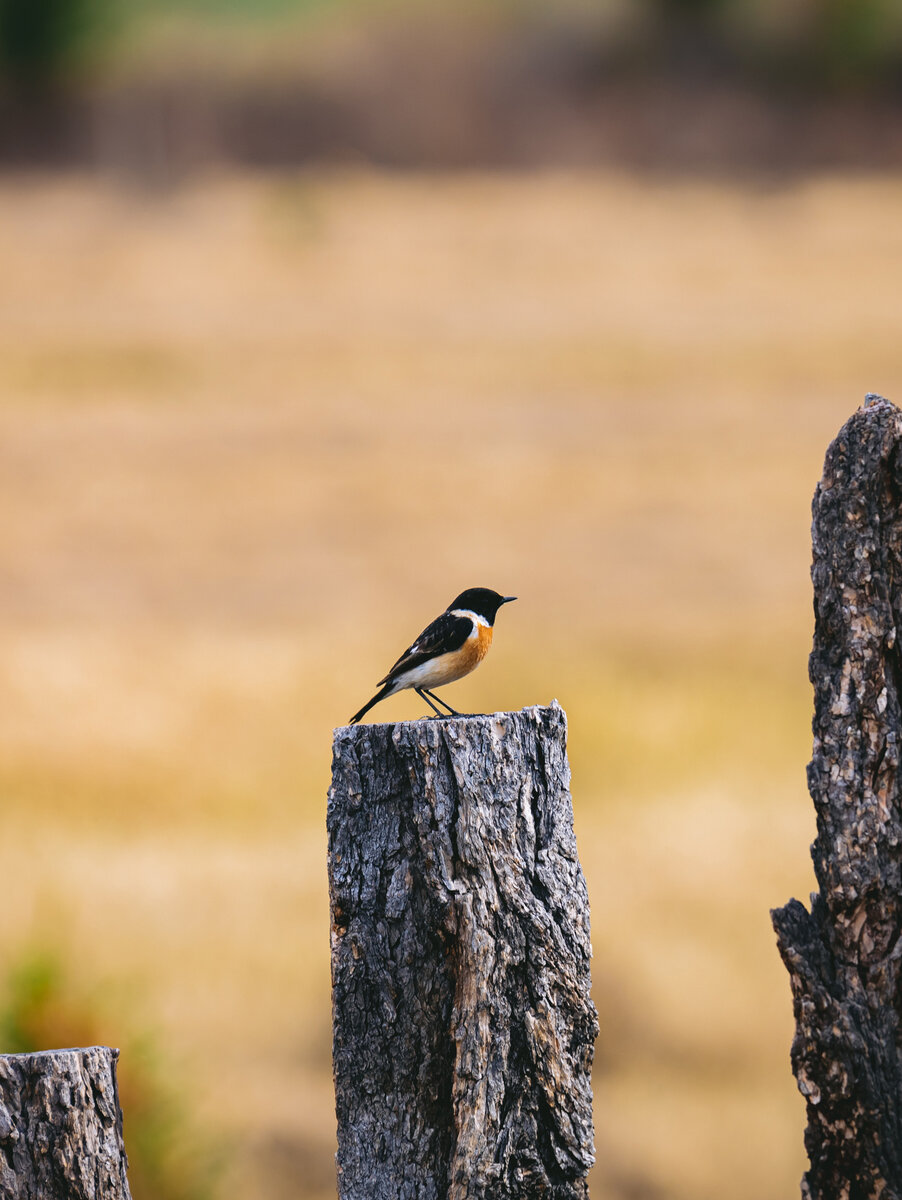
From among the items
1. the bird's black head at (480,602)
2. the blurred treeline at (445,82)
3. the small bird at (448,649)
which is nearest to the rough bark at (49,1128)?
the small bird at (448,649)

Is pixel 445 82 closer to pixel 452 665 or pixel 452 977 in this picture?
pixel 452 665

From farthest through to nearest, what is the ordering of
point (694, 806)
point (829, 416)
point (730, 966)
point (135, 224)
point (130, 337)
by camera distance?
point (135, 224)
point (130, 337)
point (829, 416)
point (694, 806)
point (730, 966)

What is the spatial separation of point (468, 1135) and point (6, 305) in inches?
1016

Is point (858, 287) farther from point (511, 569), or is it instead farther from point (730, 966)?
point (730, 966)

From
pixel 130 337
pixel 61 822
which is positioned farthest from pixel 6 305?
pixel 61 822

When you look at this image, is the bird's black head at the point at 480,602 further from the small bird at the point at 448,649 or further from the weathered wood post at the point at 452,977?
the weathered wood post at the point at 452,977

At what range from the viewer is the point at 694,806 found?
1177 centimetres

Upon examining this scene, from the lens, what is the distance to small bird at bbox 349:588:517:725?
4.78 meters

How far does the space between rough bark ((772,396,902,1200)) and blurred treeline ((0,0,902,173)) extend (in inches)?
1328

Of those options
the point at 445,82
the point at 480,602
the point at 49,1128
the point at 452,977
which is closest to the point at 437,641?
the point at 480,602

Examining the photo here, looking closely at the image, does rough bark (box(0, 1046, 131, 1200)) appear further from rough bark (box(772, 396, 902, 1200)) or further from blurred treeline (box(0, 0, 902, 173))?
blurred treeline (box(0, 0, 902, 173))

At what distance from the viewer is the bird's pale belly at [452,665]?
4.80 meters

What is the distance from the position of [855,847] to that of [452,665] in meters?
1.86

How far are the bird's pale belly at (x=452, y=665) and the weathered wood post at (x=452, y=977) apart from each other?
1.37m
